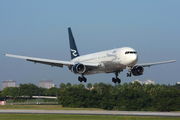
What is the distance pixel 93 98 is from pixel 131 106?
65.4 ft

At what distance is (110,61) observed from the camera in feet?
196

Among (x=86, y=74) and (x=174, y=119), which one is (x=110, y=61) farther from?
(x=174, y=119)

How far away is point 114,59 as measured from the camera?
5881 cm

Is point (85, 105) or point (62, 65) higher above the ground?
point (62, 65)

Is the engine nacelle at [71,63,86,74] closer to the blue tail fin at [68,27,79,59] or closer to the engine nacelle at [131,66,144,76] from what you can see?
the engine nacelle at [131,66,144,76]

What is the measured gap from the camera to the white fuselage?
185 ft

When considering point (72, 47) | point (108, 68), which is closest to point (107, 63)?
point (108, 68)

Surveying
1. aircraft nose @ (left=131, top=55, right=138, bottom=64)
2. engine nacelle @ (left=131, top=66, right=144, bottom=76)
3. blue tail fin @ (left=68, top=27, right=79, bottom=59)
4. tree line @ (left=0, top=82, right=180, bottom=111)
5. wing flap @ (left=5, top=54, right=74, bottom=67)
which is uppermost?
blue tail fin @ (left=68, top=27, right=79, bottom=59)

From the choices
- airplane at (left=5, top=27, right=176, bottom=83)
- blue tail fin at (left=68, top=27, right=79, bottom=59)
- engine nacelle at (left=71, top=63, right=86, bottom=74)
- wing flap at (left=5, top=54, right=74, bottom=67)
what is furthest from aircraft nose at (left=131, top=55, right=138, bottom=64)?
blue tail fin at (left=68, top=27, right=79, bottom=59)

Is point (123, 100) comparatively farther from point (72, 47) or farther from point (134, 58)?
point (134, 58)

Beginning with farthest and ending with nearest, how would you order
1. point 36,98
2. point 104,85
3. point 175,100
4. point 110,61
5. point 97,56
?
point 36,98
point 104,85
point 175,100
point 97,56
point 110,61

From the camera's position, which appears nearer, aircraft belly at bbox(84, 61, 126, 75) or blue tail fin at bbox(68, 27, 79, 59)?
aircraft belly at bbox(84, 61, 126, 75)

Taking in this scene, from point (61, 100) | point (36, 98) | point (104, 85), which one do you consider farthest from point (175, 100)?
point (36, 98)

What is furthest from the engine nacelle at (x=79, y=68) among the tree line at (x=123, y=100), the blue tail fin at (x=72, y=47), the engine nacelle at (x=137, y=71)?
the tree line at (x=123, y=100)
